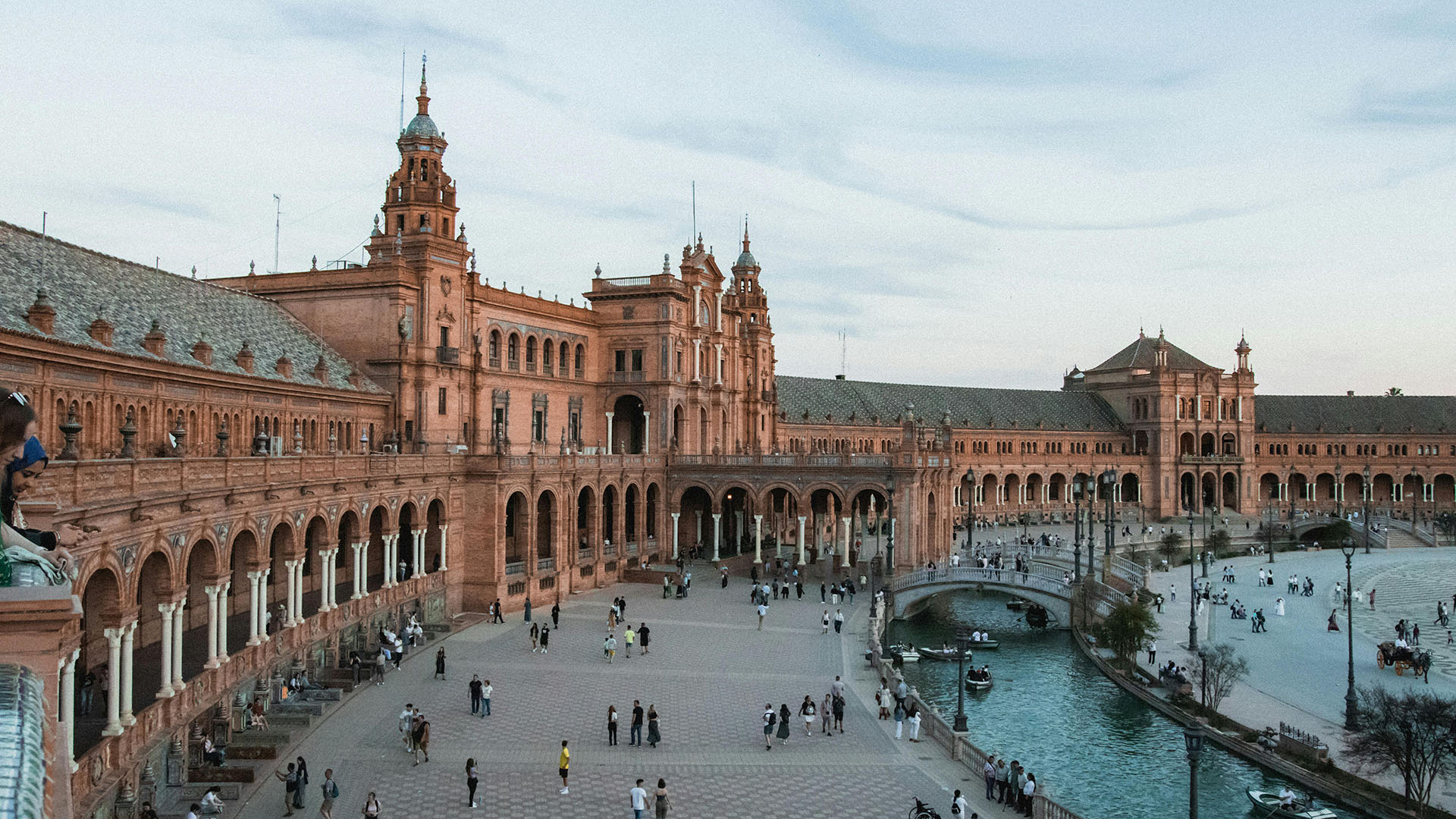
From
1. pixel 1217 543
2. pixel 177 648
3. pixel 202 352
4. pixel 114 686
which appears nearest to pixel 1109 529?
pixel 1217 543

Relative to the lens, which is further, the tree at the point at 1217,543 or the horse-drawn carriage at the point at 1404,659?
the tree at the point at 1217,543

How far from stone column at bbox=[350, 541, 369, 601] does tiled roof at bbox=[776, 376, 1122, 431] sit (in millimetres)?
61083

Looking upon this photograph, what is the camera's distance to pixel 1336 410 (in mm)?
116125

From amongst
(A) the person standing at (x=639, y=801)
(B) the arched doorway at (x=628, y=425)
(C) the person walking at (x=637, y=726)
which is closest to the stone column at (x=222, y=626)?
(C) the person walking at (x=637, y=726)

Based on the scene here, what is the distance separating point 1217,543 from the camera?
8412 centimetres

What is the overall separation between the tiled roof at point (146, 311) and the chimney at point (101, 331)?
7.4 inches

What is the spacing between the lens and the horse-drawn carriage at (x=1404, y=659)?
42281 millimetres

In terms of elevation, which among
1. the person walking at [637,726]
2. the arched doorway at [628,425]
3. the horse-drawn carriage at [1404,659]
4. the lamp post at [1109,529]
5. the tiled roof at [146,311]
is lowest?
the horse-drawn carriage at [1404,659]

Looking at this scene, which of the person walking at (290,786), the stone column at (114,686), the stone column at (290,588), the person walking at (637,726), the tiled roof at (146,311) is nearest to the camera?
the stone column at (114,686)

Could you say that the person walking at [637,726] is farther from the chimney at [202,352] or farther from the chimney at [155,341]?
the chimney at [202,352]

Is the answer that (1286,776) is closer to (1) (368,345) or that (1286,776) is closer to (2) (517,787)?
(2) (517,787)

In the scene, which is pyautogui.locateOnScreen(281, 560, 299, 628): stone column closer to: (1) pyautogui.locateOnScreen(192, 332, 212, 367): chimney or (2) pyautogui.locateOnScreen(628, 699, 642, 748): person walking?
(1) pyautogui.locateOnScreen(192, 332, 212, 367): chimney

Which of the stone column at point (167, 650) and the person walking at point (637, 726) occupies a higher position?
the stone column at point (167, 650)

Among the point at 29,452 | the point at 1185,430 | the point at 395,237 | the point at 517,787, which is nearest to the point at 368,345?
the point at 395,237
